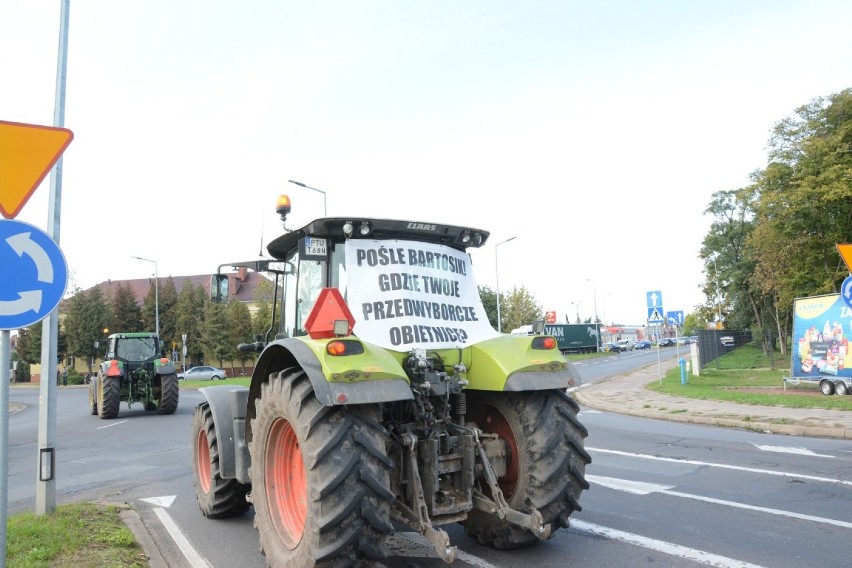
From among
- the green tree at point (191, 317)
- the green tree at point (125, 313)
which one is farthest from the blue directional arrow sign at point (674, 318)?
the green tree at point (125, 313)

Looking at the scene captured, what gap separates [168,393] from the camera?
19.2 m

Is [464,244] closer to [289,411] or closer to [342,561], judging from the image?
[289,411]

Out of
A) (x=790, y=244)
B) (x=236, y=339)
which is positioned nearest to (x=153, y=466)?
(x=790, y=244)

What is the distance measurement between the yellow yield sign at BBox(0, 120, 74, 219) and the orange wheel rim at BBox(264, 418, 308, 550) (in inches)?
87.3

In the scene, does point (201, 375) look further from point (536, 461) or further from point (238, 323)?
point (536, 461)

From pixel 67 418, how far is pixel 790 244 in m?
34.7

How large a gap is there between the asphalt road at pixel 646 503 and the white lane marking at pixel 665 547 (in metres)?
0.01

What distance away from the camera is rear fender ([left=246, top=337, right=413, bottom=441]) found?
3.99 metres

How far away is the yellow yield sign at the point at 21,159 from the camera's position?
156 inches

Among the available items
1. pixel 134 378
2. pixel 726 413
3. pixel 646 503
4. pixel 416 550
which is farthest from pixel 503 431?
pixel 134 378

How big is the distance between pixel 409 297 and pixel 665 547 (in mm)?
2880

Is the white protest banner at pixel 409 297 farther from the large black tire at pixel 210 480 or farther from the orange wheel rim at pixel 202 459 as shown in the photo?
the orange wheel rim at pixel 202 459

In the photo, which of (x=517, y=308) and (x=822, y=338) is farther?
(x=517, y=308)

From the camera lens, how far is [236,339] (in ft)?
229
